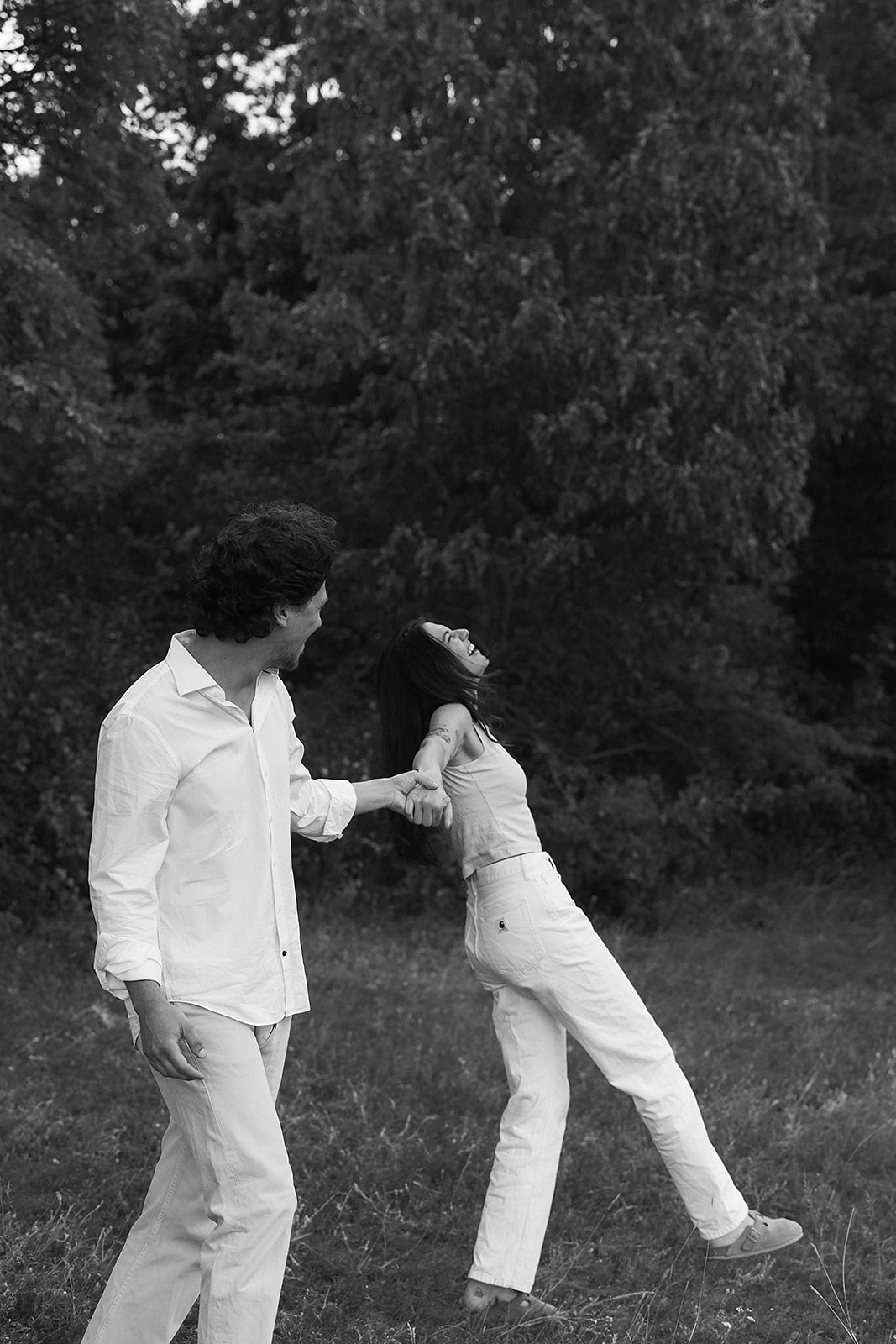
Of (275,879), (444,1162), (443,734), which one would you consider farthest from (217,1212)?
(444,1162)

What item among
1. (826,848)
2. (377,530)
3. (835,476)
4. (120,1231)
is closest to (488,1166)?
(120,1231)

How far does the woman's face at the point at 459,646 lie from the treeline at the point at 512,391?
421 centimetres

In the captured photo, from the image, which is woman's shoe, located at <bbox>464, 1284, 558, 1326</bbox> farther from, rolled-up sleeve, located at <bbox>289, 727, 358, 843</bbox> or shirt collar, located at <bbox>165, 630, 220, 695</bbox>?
shirt collar, located at <bbox>165, 630, 220, 695</bbox>

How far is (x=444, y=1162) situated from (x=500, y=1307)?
3.49 feet

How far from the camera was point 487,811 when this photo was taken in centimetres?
432

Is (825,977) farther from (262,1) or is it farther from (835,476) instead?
(262,1)

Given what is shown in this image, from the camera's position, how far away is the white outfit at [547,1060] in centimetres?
412

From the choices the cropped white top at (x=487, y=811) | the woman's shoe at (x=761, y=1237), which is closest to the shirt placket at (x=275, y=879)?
the cropped white top at (x=487, y=811)

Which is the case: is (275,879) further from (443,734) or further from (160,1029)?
(443,734)

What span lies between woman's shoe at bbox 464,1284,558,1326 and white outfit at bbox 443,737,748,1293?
0.17ft

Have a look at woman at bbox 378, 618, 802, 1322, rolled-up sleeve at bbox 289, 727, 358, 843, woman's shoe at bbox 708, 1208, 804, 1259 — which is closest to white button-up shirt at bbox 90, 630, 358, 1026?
rolled-up sleeve at bbox 289, 727, 358, 843

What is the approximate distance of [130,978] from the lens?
2.87 metres

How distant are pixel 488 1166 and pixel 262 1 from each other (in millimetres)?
11878

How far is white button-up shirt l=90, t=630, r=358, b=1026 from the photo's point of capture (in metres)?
2.94
